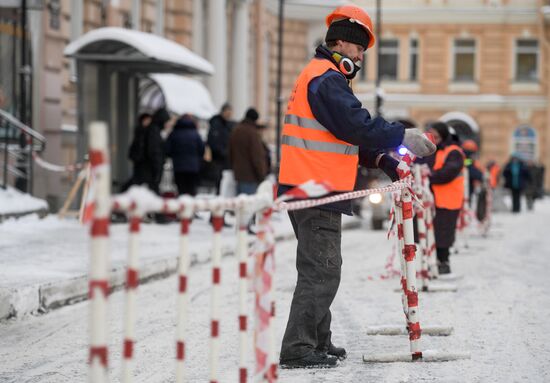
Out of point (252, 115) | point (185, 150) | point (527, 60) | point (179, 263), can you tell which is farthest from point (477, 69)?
point (179, 263)

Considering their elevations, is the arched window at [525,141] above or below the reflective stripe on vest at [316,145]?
below

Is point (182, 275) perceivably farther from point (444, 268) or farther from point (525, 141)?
point (525, 141)

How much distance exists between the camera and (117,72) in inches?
750

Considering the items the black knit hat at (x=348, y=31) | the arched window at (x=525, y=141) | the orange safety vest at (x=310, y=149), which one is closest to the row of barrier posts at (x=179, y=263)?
the orange safety vest at (x=310, y=149)

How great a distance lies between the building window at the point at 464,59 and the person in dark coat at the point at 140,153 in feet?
111

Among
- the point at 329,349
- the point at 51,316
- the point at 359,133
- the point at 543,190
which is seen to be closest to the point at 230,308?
the point at 51,316

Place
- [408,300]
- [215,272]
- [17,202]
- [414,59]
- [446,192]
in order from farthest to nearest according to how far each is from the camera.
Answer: [414,59], [17,202], [446,192], [408,300], [215,272]

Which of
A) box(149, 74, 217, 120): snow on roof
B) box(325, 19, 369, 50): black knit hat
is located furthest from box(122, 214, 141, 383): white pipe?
box(149, 74, 217, 120): snow on roof

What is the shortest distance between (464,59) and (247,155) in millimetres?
34428

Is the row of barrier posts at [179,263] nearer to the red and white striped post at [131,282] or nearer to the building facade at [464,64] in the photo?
the red and white striped post at [131,282]

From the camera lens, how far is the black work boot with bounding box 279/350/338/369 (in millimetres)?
6750

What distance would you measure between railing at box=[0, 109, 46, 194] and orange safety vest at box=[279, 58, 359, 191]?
10.4 meters

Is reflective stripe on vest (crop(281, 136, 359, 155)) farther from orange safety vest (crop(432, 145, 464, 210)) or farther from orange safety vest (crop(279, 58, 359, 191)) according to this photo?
orange safety vest (crop(432, 145, 464, 210))

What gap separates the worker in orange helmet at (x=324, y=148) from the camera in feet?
21.5
